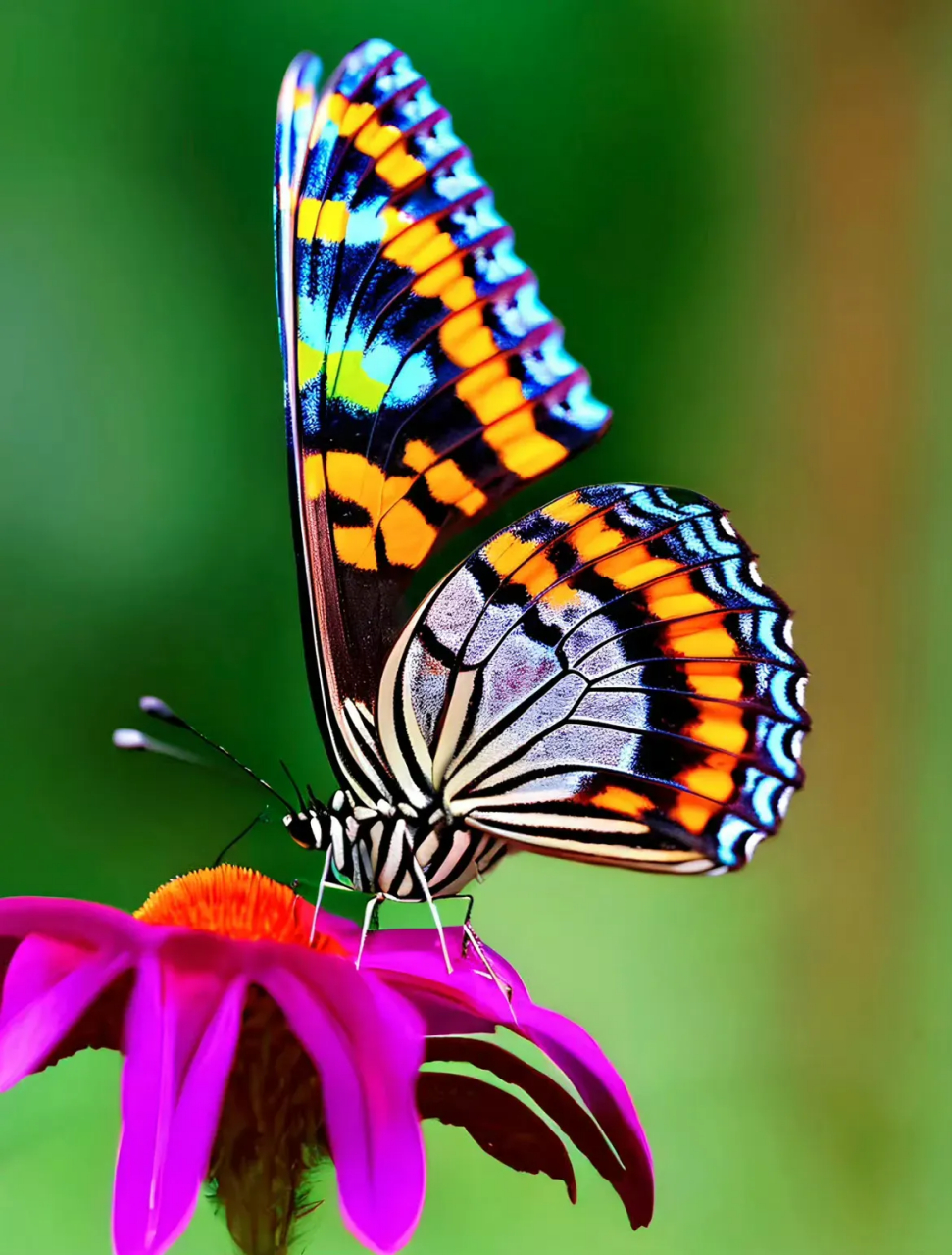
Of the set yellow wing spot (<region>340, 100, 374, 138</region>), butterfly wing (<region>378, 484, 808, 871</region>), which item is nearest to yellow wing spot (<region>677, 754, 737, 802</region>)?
butterfly wing (<region>378, 484, 808, 871</region>)

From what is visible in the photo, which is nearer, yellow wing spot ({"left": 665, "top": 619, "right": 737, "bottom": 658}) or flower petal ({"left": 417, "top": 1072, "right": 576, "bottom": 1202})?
flower petal ({"left": 417, "top": 1072, "right": 576, "bottom": 1202})

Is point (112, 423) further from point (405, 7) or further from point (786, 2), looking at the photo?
point (786, 2)

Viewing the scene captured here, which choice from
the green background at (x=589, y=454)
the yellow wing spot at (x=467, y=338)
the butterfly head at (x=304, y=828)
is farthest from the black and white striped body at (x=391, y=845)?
the green background at (x=589, y=454)

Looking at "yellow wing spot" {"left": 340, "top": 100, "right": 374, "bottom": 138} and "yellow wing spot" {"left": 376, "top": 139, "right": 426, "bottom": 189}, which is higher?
"yellow wing spot" {"left": 340, "top": 100, "right": 374, "bottom": 138}

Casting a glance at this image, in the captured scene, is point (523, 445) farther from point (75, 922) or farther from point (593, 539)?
point (75, 922)

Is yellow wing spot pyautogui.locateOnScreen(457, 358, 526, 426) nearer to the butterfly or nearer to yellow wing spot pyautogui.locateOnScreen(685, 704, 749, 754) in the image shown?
the butterfly

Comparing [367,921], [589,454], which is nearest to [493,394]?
[367,921]

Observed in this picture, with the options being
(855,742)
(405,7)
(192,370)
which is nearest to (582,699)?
(855,742)

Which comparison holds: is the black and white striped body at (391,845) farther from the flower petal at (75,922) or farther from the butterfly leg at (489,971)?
the flower petal at (75,922)
